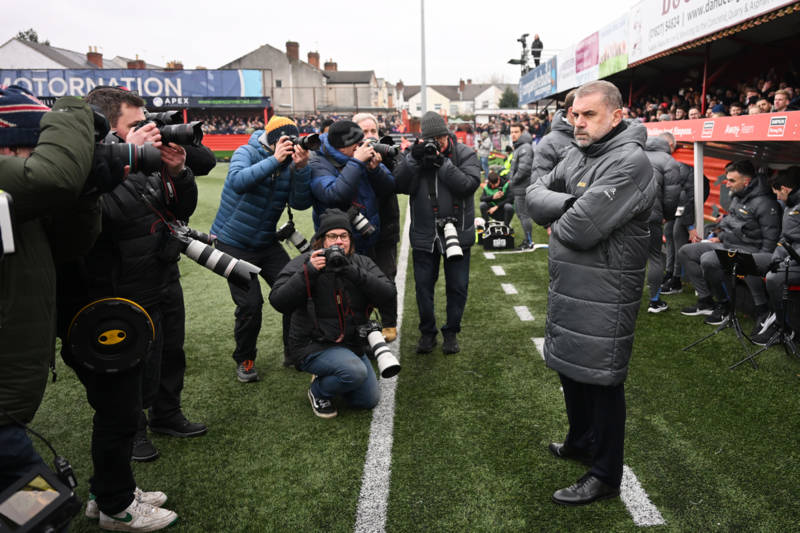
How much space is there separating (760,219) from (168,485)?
534cm

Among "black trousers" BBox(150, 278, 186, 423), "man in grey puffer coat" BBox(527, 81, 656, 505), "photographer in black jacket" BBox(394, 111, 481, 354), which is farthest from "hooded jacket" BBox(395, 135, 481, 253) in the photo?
"black trousers" BBox(150, 278, 186, 423)

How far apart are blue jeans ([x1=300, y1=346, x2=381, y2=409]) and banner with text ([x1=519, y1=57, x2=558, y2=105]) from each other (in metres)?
18.9

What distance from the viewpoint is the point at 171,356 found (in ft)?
11.4

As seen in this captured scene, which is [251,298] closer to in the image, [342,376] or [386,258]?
[342,376]

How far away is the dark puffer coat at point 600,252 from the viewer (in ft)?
8.04

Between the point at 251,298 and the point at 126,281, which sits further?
the point at 251,298

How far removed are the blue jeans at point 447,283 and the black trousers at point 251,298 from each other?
1.15 m

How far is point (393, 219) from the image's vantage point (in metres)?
5.17

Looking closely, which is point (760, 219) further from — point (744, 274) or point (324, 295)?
point (324, 295)

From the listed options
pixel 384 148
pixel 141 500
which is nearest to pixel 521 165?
pixel 384 148

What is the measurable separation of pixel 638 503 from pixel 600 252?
1282mm

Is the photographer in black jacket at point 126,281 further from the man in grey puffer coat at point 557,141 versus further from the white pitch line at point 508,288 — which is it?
the white pitch line at point 508,288

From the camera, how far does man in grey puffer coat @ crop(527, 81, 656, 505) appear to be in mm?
2459

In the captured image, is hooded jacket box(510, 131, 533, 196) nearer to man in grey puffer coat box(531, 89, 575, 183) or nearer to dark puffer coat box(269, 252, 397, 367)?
man in grey puffer coat box(531, 89, 575, 183)
